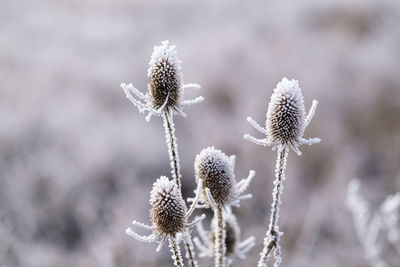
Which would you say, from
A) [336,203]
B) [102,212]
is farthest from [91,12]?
[336,203]

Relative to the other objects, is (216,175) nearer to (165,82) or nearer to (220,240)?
(220,240)

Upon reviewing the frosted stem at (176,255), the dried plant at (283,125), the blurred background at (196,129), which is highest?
the blurred background at (196,129)

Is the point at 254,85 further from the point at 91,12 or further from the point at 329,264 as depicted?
the point at 91,12

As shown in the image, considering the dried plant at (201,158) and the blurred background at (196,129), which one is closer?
the dried plant at (201,158)

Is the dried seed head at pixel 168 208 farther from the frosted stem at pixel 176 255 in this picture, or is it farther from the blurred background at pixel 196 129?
the blurred background at pixel 196 129

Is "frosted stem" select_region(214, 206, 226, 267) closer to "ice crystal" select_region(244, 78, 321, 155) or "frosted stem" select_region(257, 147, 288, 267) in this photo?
"frosted stem" select_region(257, 147, 288, 267)

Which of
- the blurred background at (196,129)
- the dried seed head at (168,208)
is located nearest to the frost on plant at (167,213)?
the dried seed head at (168,208)
